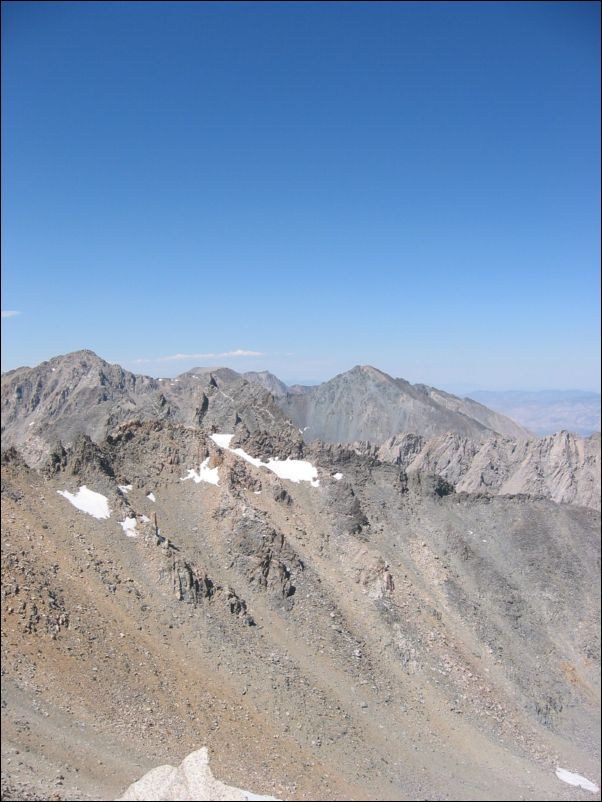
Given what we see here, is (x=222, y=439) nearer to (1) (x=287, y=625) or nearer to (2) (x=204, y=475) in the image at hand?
(2) (x=204, y=475)

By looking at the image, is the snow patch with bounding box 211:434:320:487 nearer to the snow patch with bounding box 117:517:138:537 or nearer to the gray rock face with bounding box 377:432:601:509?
the snow patch with bounding box 117:517:138:537

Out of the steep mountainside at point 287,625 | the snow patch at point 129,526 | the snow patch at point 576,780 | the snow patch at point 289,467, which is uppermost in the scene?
the snow patch at point 289,467

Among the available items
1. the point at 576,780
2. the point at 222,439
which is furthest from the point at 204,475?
the point at 576,780

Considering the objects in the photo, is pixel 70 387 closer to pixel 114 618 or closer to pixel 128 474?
pixel 128 474

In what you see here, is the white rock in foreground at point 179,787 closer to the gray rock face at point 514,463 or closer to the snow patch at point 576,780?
the snow patch at point 576,780

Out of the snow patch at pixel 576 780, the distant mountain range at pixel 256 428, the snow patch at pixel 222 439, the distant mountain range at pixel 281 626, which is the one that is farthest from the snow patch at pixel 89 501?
the snow patch at pixel 576 780
